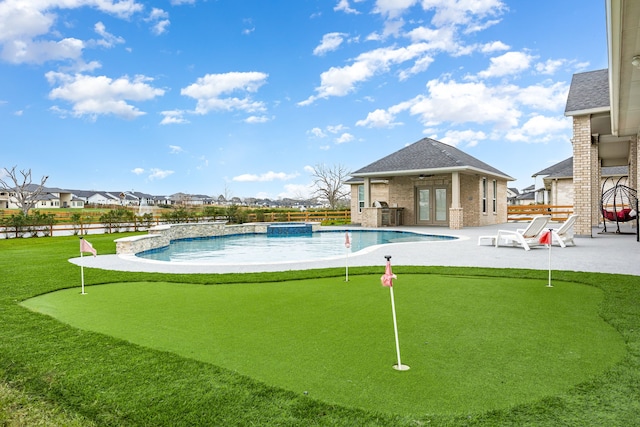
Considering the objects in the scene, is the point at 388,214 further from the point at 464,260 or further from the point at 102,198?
the point at 102,198

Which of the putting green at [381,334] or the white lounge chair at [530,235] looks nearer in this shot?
the putting green at [381,334]

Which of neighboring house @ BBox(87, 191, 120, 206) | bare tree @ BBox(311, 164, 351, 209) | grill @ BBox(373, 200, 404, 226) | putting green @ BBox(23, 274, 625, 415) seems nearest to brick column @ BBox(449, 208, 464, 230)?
grill @ BBox(373, 200, 404, 226)

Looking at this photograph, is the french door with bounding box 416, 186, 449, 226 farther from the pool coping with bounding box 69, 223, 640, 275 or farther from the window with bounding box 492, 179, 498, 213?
the pool coping with bounding box 69, 223, 640, 275

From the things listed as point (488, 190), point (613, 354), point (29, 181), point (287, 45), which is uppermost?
point (287, 45)

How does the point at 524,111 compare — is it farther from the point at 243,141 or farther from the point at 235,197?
the point at 235,197

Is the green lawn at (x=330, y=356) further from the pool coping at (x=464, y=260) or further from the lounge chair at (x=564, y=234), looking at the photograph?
the lounge chair at (x=564, y=234)

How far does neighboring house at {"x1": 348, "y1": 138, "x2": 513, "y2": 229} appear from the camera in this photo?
21250 millimetres

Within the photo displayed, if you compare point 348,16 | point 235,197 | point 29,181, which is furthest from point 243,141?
point 235,197

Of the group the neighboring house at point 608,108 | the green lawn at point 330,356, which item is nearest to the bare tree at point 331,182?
the neighboring house at point 608,108

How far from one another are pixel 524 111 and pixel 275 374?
23.1 metres

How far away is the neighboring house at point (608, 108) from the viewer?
212 inches

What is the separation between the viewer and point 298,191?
52.7 m

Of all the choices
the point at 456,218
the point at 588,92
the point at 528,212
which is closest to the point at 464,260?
the point at 588,92

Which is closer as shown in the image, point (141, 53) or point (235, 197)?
point (141, 53)
